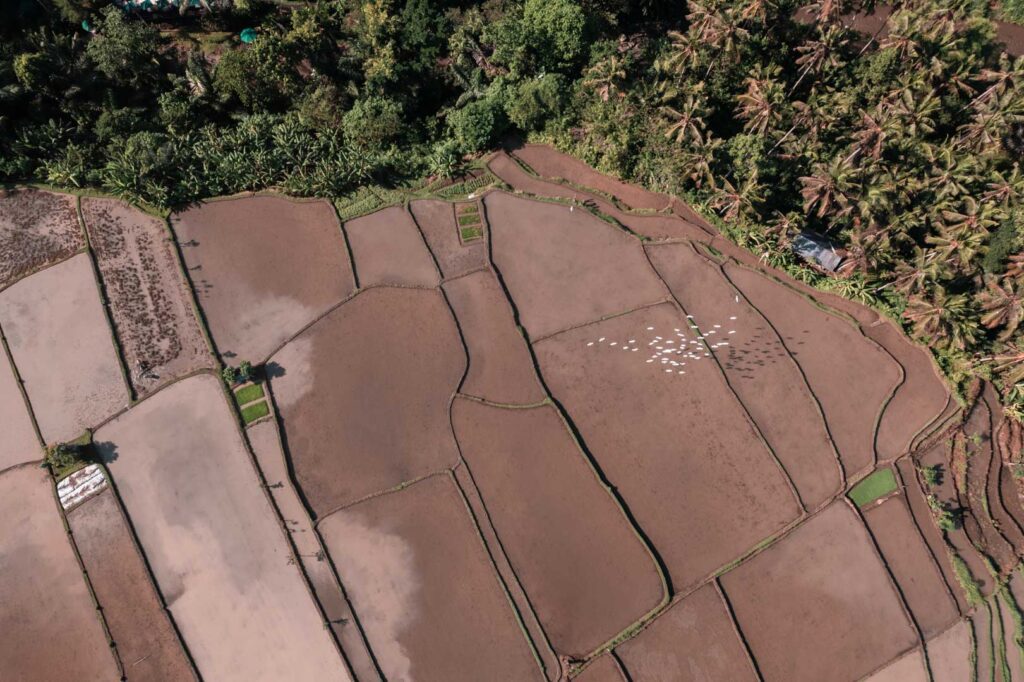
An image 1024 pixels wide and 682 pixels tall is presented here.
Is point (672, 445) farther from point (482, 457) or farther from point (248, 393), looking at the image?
point (248, 393)

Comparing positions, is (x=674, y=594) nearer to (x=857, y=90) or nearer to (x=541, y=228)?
(x=541, y=228)

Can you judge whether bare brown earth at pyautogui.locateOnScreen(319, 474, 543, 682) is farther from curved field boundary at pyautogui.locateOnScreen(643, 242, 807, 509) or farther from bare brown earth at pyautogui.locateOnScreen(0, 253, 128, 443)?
curved field boundary at pyautogui.locateOnScreen(643, 242, 807, 509)

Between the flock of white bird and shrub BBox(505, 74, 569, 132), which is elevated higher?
shrub BBox(505, 74, 569, 132)

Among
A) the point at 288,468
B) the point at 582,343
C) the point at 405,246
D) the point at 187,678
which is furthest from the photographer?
the point at 405,246

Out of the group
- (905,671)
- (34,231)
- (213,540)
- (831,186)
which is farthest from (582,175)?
(34,231)

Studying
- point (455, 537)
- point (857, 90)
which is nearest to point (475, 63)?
point (857, 90)

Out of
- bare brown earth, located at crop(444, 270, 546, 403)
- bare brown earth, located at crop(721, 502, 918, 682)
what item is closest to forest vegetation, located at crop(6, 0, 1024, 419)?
bare brown earth, located at crop(444, 270, 546, 403)

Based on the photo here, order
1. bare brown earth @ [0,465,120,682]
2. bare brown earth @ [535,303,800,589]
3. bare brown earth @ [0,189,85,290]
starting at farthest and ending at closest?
bare brown earth @ [0,189,85,290], bare brown earth @ [535,303,800,589], bare brown earth @ [0,465,120,682]
